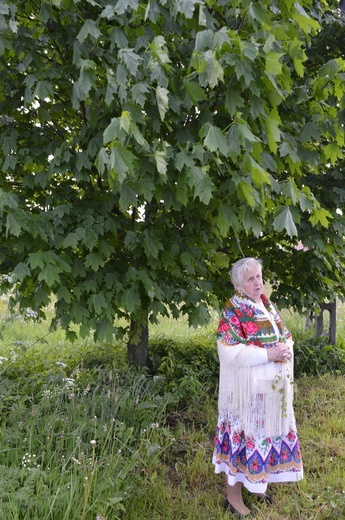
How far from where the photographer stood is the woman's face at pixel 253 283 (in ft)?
9.36

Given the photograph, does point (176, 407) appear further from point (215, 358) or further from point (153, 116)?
point (153, 116)

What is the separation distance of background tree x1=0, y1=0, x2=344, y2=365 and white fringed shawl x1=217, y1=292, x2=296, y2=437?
2.16 ft

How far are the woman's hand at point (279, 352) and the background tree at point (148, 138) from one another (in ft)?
2.11

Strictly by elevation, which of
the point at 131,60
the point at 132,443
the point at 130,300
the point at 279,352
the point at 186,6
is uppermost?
the point at 186,6

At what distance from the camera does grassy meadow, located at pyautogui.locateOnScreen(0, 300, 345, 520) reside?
2.58m

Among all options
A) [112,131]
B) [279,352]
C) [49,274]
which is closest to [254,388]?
[279,352]

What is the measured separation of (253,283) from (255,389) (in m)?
0.60

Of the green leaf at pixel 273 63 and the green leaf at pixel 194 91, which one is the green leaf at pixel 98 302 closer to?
the green leaf at pixel 194 91

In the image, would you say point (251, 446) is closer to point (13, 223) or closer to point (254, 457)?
point (254, 457)

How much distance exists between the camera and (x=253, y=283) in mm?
2850

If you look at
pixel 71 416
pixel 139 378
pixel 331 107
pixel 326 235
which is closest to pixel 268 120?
pixel 331 107

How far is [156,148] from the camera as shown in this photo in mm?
2387

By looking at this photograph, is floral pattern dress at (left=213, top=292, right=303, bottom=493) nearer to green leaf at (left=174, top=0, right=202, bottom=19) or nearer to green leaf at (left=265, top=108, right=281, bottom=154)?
green leaf at (left=265, top=108, right=281, bottom=154)

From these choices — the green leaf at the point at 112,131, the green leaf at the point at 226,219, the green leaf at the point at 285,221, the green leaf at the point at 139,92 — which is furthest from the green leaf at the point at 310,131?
the green leaf at the point at 112,131
